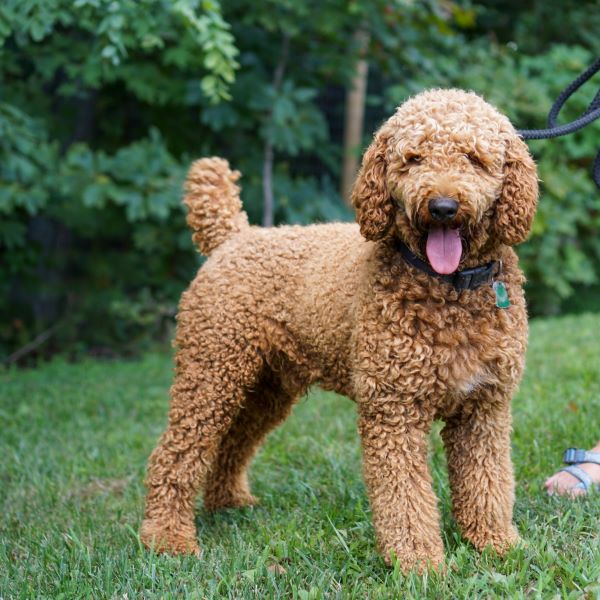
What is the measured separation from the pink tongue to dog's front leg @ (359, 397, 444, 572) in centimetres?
44

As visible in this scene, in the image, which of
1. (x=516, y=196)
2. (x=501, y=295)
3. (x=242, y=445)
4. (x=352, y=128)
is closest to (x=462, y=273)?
(x=501, y=295)

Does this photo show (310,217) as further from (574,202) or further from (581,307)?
(581,307)

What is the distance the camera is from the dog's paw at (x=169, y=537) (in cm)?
299

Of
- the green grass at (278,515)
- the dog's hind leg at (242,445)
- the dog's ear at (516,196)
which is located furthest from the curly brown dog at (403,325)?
the dog's hind leg at (242,445)

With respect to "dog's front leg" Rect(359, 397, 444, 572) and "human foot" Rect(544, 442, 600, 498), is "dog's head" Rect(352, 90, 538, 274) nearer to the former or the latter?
"dog's front leg" Rect(359, 397, 444, 572)

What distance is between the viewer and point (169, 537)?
3.04 metres

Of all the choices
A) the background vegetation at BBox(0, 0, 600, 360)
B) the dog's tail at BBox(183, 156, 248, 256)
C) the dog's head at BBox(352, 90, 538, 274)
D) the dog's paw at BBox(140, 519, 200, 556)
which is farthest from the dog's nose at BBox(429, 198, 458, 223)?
the background vegetation at BBox(0, 0, 600, 360)

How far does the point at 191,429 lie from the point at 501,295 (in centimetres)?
129

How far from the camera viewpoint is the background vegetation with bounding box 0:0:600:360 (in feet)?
20.8

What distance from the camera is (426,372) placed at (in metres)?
2.45

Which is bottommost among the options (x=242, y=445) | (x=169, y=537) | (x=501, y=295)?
(x=169, y=537)

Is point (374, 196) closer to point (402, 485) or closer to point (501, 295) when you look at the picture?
point (501, 295)

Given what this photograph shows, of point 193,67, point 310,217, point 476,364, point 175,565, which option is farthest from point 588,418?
point 193,67

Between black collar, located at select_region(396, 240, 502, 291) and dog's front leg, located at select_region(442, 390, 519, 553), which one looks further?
dog's front leg, located at select_region(442, 390, 519, 553)
